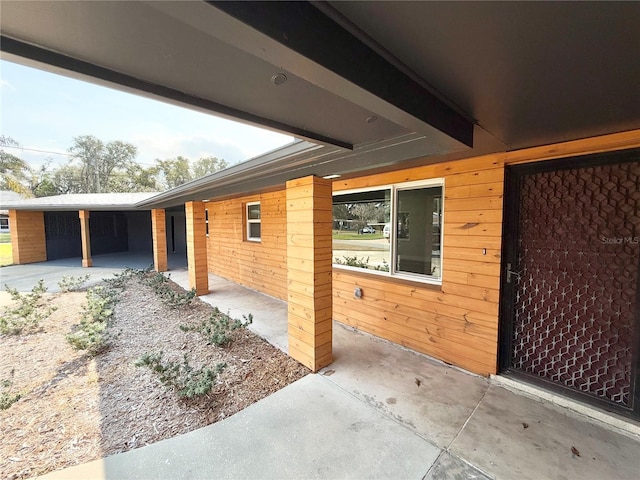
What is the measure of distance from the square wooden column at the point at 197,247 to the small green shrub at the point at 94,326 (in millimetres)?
1575

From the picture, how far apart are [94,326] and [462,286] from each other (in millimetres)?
4819

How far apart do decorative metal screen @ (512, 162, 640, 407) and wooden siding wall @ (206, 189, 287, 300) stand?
12.4 feet

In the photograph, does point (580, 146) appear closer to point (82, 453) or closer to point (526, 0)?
point (526, 0)

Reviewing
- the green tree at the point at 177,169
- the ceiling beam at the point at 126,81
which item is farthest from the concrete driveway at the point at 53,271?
the green tree at the point at 177,169

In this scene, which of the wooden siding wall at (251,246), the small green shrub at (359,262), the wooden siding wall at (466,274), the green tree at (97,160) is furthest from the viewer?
the green tree at (97,160)

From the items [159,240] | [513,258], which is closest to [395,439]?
[513,258]

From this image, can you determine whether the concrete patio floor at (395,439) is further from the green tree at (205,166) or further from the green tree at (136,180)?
the green tree at (205,166)

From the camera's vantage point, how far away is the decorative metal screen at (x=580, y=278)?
2010 millimetres

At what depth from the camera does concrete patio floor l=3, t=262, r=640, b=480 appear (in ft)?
5.51

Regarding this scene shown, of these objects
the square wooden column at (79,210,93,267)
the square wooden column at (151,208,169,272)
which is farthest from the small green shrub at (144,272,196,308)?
the square wooden column at (79,210,93,267)

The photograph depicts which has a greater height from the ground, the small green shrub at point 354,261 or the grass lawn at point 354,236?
the grass lawn at point 354,236

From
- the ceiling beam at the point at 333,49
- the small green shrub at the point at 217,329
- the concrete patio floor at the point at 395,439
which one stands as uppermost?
the ceiling beam at the point at 333,49

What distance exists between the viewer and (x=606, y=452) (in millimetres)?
1787

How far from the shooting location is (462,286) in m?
2.76
